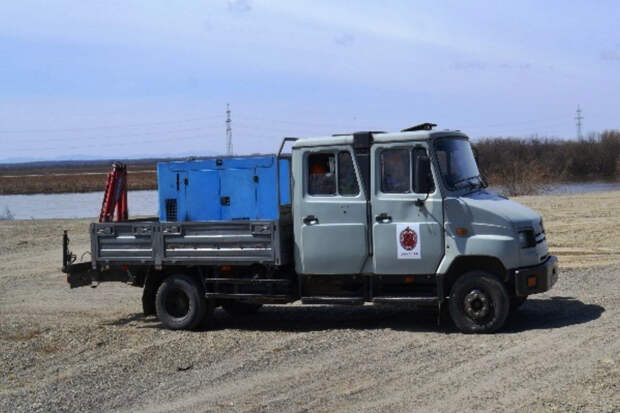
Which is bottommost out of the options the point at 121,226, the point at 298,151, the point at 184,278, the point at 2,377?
the point at 2,377

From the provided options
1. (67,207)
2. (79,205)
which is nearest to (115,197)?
(67,207)

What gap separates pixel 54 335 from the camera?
1241 cm

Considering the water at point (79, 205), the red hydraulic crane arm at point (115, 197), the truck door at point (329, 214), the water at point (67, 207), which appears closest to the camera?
the truck door at point (329, 214)

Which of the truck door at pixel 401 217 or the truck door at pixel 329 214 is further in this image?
the truck door at pixel 329 214

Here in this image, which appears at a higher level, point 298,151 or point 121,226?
point 298,151

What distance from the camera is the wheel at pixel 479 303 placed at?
1055cm

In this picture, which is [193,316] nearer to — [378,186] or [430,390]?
[378,186]

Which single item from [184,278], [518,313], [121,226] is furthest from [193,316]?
[518,313]

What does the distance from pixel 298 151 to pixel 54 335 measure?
4.44 metres

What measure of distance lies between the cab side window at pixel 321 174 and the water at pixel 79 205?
23.5 metres

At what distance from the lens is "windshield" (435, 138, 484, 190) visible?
35.5 feet

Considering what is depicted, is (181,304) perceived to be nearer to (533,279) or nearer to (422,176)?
→ (422,176)

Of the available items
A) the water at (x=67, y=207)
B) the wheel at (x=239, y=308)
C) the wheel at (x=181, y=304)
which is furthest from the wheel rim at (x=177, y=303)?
the water at (x=67, y=207)

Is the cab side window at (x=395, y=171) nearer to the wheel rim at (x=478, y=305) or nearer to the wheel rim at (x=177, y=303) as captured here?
the wheel rim at (x=478, y=305)
